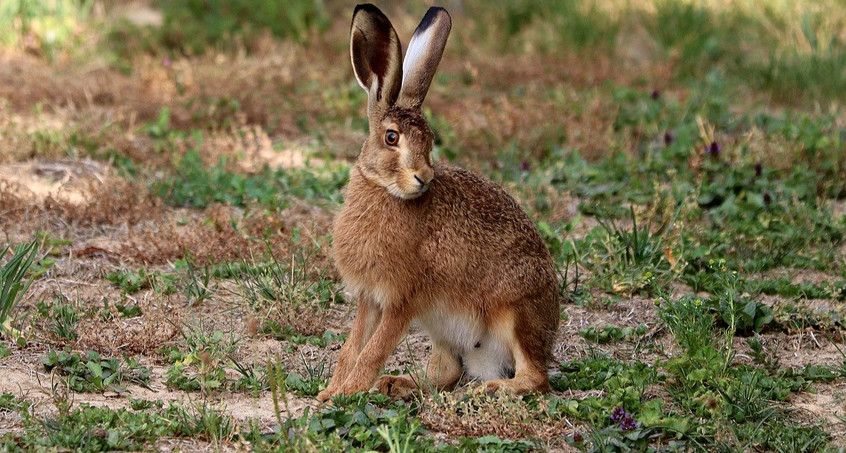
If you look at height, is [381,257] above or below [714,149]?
above

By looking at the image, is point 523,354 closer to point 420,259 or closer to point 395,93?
point 420,259

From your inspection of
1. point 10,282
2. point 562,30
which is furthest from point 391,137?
point 562,30

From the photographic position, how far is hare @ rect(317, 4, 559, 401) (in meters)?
4.46

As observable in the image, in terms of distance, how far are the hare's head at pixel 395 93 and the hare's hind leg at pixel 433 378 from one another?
805 millimetres

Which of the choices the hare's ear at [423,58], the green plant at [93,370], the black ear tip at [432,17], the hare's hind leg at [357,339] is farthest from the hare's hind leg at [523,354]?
the green plant at [93,370]

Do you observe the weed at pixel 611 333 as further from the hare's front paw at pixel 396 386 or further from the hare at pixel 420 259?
the hare's front paw at pixel 396 386

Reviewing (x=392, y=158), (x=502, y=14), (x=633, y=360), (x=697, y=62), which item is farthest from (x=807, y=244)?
(x=502, y=14)

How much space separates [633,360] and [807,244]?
6.26ft

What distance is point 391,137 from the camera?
170 inches

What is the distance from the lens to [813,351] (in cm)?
518

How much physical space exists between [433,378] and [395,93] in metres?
1.26

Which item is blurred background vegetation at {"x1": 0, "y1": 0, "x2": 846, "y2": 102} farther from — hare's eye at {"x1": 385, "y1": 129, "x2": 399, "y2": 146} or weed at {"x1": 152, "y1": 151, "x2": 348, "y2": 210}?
hare's eye at {"x1": 385, "y1": 129, "x2": 399, "y2": 146}

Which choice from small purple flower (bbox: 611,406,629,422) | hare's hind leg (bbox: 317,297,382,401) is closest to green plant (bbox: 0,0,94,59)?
hare's hind leg (bbox: 317,297,382,401)

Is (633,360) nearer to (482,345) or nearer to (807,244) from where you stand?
(482,345)
